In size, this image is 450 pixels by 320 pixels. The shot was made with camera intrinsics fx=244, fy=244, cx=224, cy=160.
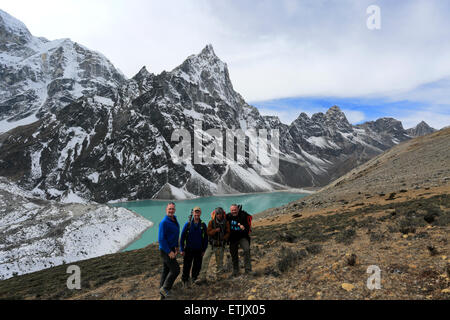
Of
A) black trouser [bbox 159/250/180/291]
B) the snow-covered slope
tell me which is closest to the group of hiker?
black trouser [bbox 159/250/180/291]

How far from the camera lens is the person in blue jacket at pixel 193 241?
8141 millimetres

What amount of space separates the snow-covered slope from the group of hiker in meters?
31.7

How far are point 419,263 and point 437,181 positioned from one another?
2766 cm

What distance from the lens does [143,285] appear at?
35.2 feet

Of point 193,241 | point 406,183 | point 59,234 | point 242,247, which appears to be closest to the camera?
point 193,241

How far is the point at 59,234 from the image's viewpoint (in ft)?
136

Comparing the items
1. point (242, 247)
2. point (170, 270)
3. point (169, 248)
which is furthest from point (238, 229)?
point (170, 270)

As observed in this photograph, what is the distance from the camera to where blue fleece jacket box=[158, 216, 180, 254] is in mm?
7552

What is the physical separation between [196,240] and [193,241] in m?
0.11

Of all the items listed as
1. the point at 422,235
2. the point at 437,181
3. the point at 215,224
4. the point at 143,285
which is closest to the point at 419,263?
the point at 422,235

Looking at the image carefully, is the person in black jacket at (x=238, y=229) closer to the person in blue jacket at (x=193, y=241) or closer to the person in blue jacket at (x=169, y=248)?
the person in blue jacket at (x=193, y=241)

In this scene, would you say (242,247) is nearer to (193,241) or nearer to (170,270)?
(193,241)
